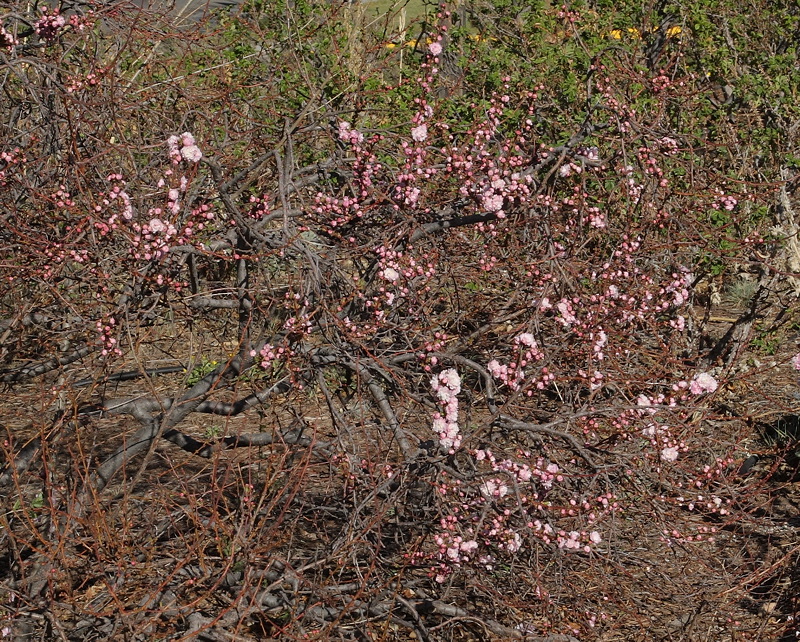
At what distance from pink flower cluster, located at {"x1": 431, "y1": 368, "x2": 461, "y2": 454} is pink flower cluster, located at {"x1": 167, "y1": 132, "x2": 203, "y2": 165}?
4.25ft

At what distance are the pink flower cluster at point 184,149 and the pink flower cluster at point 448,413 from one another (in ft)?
4.25

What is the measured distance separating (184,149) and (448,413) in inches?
57.9

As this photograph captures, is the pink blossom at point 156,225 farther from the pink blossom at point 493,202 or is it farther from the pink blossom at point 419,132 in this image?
the pink blossom at point 493,202

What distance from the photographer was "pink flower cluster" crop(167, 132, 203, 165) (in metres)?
3.74

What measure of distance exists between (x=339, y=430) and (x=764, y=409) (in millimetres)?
3452

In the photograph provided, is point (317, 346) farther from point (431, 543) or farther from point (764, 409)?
point (764, 409)

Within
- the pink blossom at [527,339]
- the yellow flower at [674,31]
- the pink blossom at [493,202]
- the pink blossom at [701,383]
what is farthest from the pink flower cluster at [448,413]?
the yellow flower at [674,31]

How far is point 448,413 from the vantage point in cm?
360

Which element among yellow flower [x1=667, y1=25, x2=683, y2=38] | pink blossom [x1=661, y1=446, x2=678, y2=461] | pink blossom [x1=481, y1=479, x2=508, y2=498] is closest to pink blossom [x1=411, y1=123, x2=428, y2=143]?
pink blossom [x1=481, y1=479, x2=508, y2=498]

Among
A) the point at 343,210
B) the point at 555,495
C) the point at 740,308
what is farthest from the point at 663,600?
the point at 740,308

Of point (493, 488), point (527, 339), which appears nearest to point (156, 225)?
point (527, 339)

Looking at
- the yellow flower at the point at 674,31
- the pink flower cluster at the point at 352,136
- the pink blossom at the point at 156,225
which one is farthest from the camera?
the yellow flower at the point at 674,31

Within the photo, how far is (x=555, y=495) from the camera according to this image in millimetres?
4270

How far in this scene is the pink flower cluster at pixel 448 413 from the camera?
356cm
